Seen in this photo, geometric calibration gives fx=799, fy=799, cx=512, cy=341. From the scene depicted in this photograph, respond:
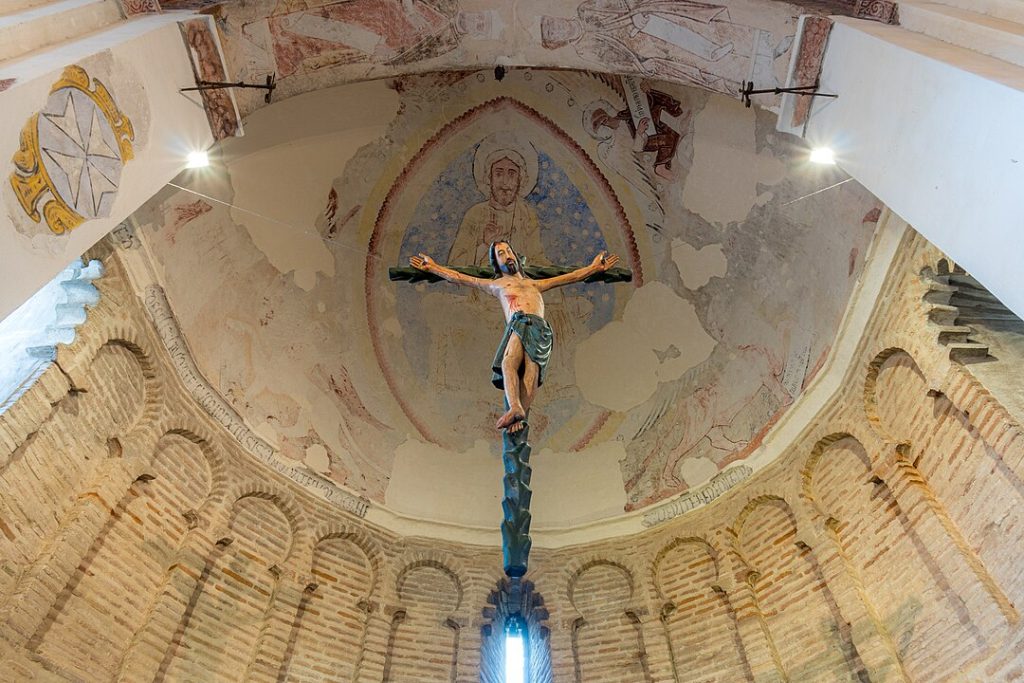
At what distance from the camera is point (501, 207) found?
10008 millimetres

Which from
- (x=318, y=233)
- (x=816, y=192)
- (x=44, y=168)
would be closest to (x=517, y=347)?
(x=44, y=168)

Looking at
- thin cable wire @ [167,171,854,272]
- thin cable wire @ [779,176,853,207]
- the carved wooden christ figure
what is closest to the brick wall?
thin cable wire @ [779,176,853,207]

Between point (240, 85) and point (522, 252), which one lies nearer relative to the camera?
point (240, 85)

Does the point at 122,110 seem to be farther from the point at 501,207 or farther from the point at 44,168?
the point at 501,207

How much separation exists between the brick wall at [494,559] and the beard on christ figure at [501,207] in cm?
375

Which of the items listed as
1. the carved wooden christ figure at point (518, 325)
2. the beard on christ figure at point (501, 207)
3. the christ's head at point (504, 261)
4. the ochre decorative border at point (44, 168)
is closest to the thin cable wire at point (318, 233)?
the beard on christ figure at point (501, 207)

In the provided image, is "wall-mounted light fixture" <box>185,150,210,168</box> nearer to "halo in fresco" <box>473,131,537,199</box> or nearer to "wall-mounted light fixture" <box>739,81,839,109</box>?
"halo in fresco" <box>473,131,537,199</box>

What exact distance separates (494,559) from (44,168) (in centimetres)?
551

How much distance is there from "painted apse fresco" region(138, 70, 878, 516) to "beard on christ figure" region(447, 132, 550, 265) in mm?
25

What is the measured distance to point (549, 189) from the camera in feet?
32.5

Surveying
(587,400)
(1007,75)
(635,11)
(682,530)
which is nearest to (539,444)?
(587,400)

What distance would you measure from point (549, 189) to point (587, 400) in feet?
8.69

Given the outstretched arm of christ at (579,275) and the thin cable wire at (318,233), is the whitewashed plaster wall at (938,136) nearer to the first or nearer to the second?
the thin cable wire at (318,233)

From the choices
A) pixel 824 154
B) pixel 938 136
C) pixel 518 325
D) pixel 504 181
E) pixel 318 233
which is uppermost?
pixel 504 181
